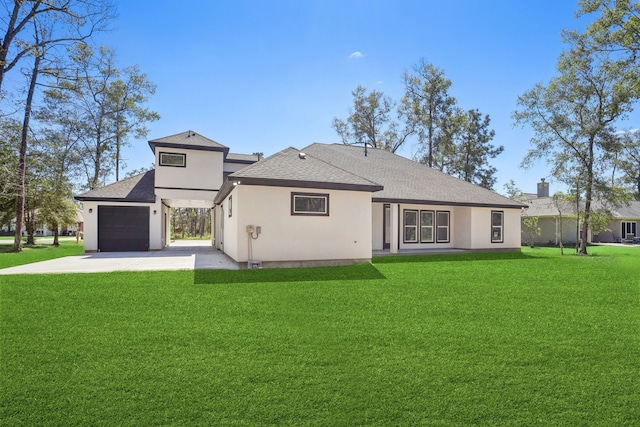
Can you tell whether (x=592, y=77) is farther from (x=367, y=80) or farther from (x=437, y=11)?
(x=367, y=80)

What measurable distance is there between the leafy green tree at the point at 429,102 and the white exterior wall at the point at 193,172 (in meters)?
18.9

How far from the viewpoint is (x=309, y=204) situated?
10.8 meters

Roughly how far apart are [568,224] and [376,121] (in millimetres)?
17607

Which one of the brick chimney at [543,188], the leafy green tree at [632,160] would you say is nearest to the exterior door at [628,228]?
the leafy green tree at [632,160]

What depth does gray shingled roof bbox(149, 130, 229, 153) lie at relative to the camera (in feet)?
55.6

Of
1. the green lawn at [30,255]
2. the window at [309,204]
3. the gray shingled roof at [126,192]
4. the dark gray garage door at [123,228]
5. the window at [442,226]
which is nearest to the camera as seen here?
the window at [309,204]

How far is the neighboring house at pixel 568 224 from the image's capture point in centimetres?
2662

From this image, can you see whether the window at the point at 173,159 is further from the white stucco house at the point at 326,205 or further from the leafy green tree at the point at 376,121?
the leafy green tree at the point at 376,121

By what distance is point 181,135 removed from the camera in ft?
59.4

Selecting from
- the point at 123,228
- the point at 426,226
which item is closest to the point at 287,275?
the point at 426,226

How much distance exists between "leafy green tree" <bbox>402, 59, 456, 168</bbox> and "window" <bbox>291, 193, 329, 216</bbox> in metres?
21.3

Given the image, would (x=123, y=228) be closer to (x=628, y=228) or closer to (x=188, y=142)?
(x=188, y=142)

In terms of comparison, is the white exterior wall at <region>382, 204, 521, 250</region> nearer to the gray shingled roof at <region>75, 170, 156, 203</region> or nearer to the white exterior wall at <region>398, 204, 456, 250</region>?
the white exterior wall at <region>398, 204, 456, 250</region>

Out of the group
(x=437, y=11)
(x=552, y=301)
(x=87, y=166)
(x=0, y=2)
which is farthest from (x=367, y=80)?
(x=552, y=301)
